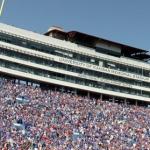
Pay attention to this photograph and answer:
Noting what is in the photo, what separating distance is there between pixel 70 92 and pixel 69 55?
578 centimetres

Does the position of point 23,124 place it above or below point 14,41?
below

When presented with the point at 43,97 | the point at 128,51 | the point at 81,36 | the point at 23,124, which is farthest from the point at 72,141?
the point at 128,51

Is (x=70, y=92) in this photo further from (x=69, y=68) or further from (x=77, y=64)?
(x=77, y=64)

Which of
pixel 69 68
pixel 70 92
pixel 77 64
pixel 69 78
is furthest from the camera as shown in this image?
pixel 70 92

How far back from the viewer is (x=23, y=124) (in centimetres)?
3303

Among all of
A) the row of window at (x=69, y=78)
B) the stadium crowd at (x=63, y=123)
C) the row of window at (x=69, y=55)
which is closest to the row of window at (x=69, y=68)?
the row of window at (x=69, y=78)

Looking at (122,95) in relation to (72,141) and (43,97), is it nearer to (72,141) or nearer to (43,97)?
(43,97)

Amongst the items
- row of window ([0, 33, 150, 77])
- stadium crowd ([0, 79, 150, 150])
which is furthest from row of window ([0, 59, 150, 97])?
row of window ([0, 33, 150, 77])

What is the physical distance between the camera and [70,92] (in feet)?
163

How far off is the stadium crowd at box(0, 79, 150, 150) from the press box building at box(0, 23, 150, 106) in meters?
2.87

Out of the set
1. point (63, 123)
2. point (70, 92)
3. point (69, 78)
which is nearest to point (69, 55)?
A: point (69, 78)

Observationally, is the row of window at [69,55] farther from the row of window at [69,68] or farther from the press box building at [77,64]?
the row of window at [69,68]

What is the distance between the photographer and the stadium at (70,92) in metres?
33.8

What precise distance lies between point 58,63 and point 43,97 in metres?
7.94
